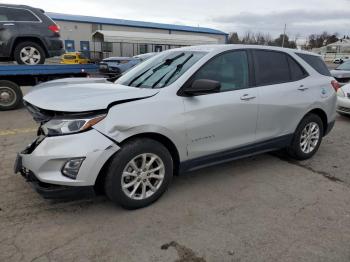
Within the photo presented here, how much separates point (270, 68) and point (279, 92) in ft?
1.13

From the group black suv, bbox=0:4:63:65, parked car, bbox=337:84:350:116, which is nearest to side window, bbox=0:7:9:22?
black suv, bbox=0:4:63:65

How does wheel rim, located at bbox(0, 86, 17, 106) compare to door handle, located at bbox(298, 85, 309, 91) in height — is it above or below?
below

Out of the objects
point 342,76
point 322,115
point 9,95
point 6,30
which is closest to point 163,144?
point 322,115

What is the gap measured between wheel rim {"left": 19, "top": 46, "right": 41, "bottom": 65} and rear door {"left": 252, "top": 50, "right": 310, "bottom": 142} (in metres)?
6.32

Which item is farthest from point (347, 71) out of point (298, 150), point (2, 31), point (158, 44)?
point (158, 44)

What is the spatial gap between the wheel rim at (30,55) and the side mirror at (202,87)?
20.9ft

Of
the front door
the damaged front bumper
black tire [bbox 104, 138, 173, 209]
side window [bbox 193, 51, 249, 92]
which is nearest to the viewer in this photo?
the damaged front bumper

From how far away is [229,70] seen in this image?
13.4ft

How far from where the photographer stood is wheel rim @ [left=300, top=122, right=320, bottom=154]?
197 inches

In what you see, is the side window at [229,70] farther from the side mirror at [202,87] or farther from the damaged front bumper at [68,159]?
the damaged front bumper at [68,159]

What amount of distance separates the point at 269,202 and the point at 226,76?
156cm

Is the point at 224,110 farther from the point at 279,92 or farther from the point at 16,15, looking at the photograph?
the point at 16,15

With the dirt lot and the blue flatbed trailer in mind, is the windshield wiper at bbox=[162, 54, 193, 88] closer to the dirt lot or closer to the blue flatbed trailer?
the dirt lot

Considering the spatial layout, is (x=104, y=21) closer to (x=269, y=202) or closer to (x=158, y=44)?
(x=158, y=44)
